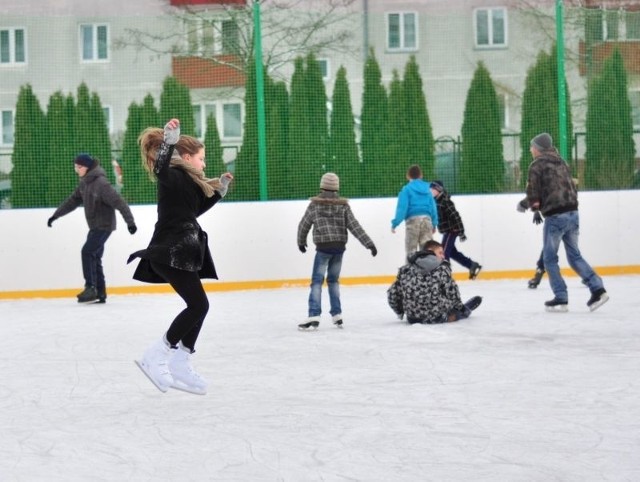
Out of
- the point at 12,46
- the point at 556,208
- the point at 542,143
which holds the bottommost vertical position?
the point at 556,208

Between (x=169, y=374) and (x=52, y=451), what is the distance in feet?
4.94

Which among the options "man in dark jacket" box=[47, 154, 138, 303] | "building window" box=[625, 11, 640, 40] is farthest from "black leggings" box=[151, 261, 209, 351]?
"building window" box=[625, 11, 640, 40]

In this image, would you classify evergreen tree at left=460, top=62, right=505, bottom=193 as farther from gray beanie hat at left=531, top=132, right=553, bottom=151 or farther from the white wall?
gray beanie hat at left=531, top=132, right=553, bottom=151

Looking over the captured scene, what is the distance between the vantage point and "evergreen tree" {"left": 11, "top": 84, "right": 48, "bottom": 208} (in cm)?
1616

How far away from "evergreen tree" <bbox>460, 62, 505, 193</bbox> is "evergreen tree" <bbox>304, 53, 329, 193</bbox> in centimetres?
175

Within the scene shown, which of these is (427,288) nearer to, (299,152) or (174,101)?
(299,152)

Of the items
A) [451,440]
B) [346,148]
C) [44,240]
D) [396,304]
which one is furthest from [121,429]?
[346,148]

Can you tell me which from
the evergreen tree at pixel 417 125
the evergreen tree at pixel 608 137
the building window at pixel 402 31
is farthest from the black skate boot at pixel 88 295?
the evergreen tree at pixel 608 137

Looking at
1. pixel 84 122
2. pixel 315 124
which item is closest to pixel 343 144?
pixel 315 124

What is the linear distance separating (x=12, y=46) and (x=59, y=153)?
135 centimetres

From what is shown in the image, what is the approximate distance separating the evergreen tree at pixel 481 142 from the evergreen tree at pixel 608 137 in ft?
3.72

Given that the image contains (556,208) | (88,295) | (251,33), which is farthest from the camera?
(251,33)

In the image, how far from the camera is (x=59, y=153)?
1631 cm

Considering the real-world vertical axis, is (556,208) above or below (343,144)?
below
